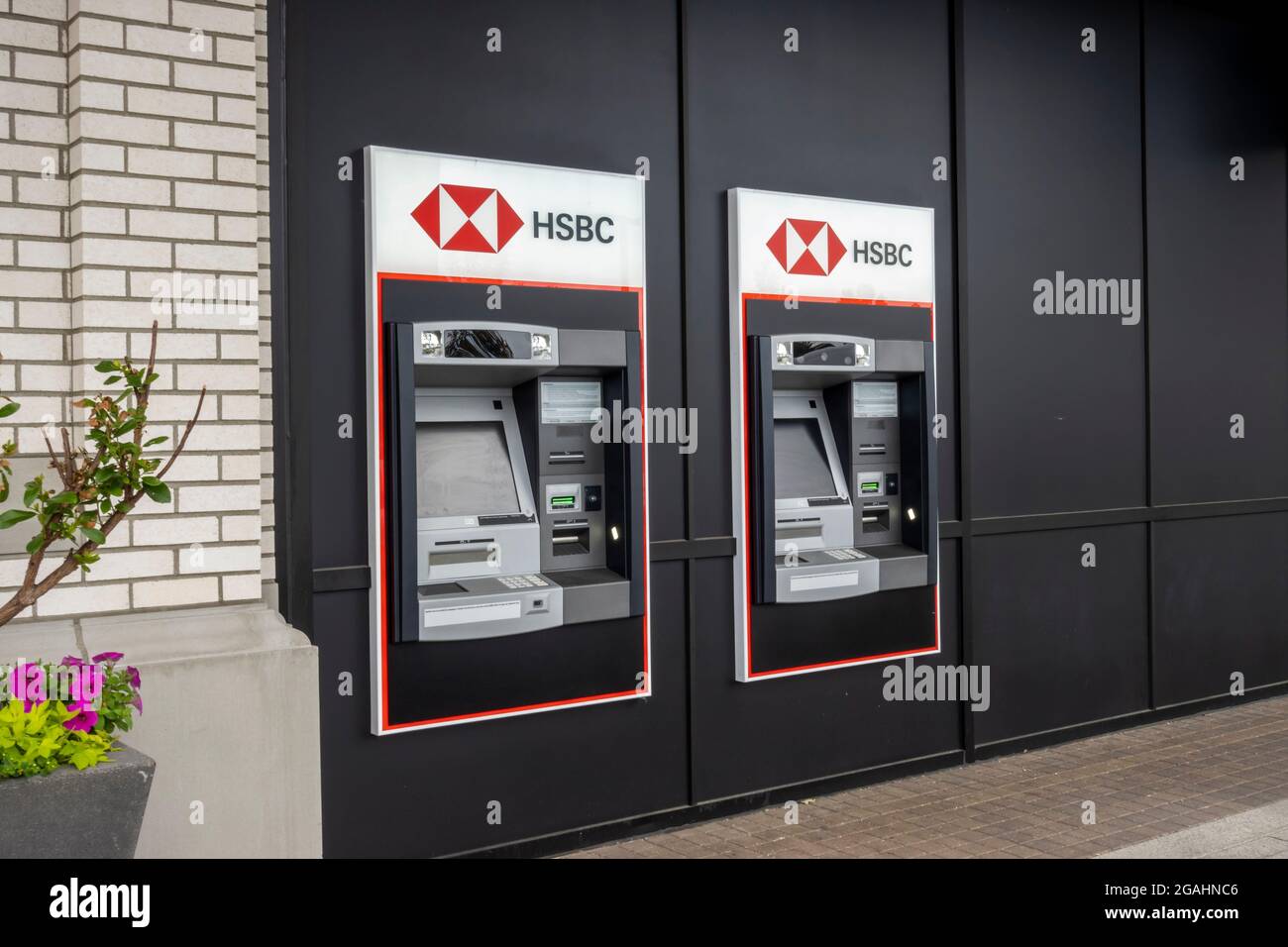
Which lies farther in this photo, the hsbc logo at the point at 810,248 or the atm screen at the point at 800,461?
the atm screen at the point at 800,461

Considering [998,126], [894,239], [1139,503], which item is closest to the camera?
[894,239]

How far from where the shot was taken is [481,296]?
462 centimetres

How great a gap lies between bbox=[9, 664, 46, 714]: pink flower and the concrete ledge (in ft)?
1.51

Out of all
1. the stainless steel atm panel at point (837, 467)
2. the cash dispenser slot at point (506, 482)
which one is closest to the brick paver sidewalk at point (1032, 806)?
the stainless steel atm panel at point (837, 467)

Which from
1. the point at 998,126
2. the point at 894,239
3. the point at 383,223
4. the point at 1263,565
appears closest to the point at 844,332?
the point at 894,239

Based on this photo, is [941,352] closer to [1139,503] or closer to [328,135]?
[1139,503]

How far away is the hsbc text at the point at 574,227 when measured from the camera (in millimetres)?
4762

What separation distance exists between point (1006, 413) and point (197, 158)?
416 cm

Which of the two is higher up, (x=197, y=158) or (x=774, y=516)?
(x=197, y=158)

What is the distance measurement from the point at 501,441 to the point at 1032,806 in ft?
9.13

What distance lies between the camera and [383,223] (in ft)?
14.5

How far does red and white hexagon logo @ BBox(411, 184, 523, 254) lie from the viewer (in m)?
4.52

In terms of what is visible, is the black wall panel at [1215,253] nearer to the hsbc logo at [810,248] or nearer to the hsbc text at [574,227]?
the hsbc logo at [810,248]

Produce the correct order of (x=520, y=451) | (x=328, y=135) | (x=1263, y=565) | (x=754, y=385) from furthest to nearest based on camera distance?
(x=1263, y=565), (x=754, y=385), (x=520, y=451), (x=328, y=135)
